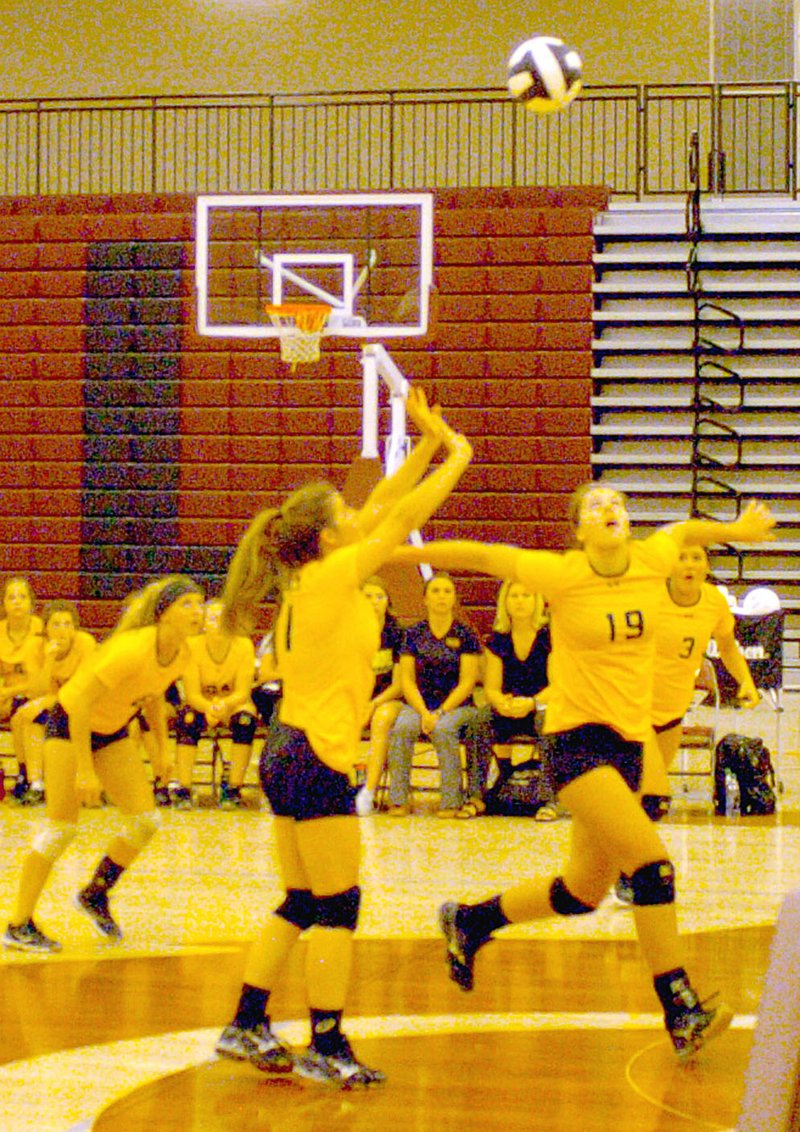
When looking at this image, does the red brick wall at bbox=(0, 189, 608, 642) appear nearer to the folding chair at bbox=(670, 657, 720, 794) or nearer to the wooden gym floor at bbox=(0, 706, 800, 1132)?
the folding chair at bbox=(670, 657, 720, 794)

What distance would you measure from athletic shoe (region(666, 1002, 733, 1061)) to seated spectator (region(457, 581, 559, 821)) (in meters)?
5.07

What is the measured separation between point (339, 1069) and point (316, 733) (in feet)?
3.05

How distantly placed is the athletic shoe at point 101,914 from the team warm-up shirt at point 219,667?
3925mm

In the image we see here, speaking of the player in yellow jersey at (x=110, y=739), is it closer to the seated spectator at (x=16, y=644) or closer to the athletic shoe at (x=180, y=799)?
the athletic shoe at (x=180, y=799)

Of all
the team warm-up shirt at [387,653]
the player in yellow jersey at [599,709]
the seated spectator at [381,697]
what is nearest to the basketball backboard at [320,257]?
the team warm-up shirt at [387,653]

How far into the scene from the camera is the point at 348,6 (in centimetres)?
1834

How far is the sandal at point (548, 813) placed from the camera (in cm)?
963

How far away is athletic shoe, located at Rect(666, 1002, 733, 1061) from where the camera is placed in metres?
4.50

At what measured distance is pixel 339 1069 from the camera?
435cm

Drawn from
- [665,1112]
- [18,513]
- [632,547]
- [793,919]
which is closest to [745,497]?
[18,513]

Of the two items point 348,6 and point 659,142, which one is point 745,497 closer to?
point 659,142

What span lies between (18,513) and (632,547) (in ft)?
41.2

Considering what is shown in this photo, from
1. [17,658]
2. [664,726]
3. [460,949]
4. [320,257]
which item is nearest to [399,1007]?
→ [460,949]

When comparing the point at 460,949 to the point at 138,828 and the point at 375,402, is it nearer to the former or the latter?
the point at 138,828
